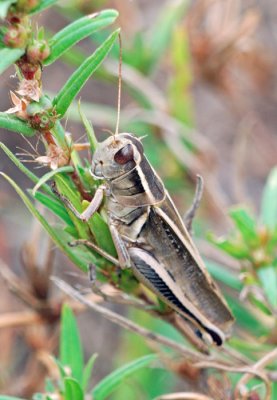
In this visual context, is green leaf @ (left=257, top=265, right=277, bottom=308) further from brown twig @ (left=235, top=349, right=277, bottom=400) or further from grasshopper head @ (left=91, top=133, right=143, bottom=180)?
grasshopper head @ (left=91, top=133, right=143, bottom=180)

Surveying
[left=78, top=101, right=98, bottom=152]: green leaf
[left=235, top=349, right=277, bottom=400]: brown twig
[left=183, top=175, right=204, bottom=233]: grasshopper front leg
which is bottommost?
[left=235, top=349, right=277, bottom=400]: brown twig

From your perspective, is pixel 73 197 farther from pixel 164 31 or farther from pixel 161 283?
pixel 164 31

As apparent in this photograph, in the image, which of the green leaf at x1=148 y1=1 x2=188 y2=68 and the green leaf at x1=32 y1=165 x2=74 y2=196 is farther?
the green leaf at x1=148 y1=1 x2=188 y2=68

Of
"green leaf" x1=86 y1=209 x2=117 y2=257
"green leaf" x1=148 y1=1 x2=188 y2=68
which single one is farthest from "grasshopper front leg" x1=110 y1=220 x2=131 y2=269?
"green leaf" x1=148 y1=1 x2=188 y2=68

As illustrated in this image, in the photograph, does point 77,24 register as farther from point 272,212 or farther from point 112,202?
point 272,212

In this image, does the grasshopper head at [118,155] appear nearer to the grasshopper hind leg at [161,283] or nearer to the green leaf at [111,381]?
the grasshopper hind leg at [161,283]

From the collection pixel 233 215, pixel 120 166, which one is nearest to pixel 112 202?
pixel 120 166

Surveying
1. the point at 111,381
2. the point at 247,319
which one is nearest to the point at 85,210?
the point at 111,381
